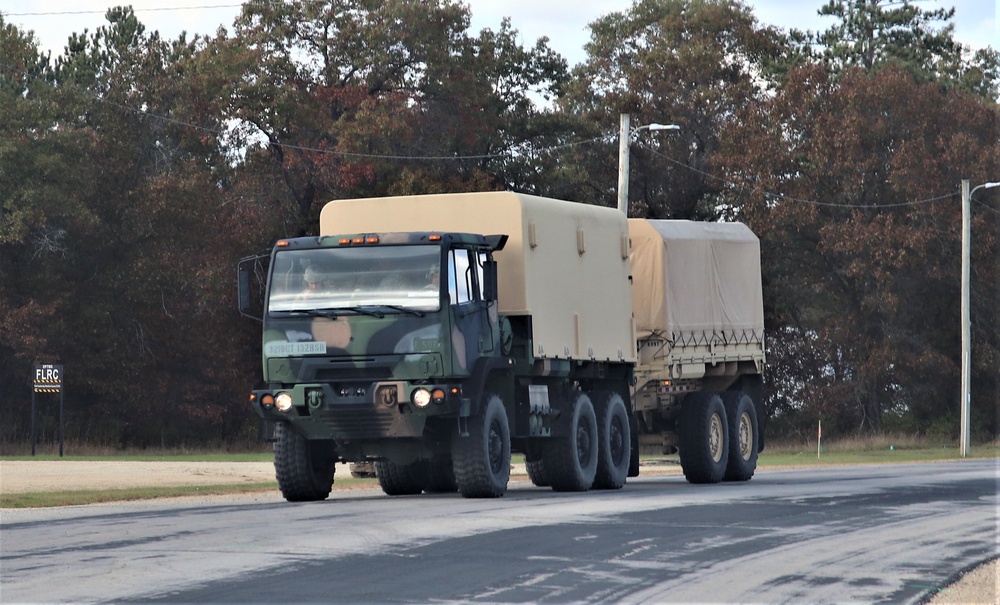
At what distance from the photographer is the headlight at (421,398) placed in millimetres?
20375

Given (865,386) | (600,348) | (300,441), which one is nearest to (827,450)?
(865,386)

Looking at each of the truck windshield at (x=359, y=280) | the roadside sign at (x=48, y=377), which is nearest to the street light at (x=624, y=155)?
the roadside sign at (x=48, y=377)

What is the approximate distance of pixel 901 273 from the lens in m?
54.9

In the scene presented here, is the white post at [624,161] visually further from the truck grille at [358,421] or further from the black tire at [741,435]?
the truck grille at [358,421]

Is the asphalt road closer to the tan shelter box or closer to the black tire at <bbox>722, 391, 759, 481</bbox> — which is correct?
the tan shelter box

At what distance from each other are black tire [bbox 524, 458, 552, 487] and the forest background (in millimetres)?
24054

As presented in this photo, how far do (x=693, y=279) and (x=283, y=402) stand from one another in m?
9.32

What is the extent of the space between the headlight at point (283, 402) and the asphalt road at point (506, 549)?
49.5 inches

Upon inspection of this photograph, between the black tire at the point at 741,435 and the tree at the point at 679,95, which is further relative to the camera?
the tree at the point at 679,95

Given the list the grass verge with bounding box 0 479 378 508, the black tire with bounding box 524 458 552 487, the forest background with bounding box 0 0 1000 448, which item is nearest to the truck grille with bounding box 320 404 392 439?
the black tire with bounding box 524 458 552 487

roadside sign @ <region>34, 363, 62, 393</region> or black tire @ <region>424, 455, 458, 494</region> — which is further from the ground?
roadside sign @ <region>34, 363, 62, 393</region>

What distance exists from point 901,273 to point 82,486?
114 ft

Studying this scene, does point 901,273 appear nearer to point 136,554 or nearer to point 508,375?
point 508,375

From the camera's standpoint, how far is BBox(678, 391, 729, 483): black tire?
27188mm
